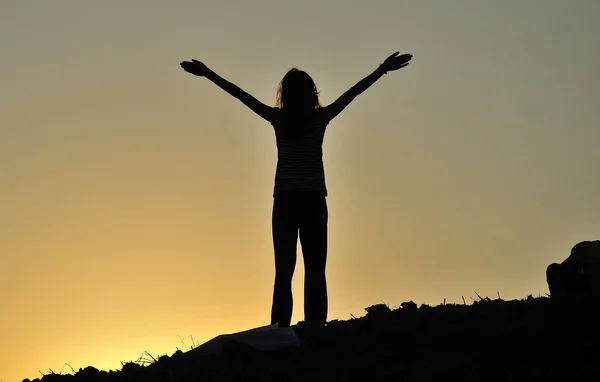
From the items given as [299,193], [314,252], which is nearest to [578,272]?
[314,252]

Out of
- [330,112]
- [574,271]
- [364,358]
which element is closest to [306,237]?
[330,112]

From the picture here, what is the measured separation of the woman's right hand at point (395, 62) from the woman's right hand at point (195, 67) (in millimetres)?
1716

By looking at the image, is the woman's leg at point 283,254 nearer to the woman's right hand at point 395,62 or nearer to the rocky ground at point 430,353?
the rocky ground at point 430,353

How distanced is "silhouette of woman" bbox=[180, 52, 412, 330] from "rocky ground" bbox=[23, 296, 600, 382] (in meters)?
0.63

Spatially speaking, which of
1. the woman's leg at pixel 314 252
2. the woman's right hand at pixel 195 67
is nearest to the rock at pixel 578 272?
the woman's leg at pixel 314 252

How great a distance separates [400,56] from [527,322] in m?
3.08

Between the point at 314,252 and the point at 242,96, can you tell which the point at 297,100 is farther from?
the point at 314,252

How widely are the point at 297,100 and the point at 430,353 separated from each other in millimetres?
2872

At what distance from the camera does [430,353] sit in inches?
285

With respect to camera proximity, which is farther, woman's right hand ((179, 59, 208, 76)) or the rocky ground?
woman's right hand ((179, 59, 208, 76))

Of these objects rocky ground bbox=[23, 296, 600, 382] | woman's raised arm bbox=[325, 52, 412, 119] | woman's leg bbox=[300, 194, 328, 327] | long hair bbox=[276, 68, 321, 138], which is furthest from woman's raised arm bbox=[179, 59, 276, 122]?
rocky ground bbox=[23, 296, 600, 382]

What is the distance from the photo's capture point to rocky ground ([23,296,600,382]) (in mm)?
6672

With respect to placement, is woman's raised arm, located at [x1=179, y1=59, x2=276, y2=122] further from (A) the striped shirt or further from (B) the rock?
(B) the rock

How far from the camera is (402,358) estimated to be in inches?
283
